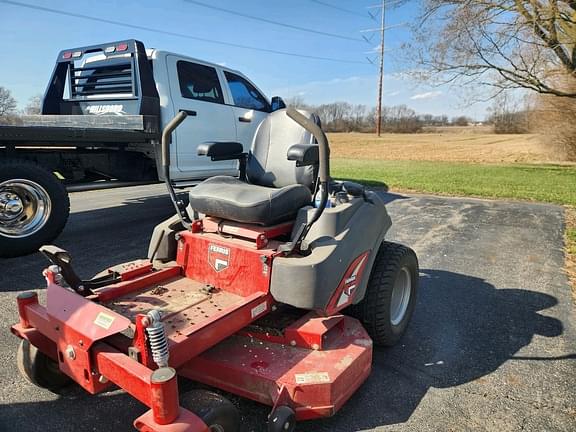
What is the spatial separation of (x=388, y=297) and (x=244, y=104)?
517cm

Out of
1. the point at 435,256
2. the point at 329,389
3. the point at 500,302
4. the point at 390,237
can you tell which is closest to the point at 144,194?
the point at 390,237

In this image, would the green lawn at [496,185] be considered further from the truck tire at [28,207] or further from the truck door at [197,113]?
the truck tire at [28,207]

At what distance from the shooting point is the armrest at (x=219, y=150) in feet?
11.0

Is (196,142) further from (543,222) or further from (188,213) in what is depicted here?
(543,222)

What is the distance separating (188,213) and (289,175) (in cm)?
82

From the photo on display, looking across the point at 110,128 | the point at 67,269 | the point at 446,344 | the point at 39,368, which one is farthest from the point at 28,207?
the point at 446,344

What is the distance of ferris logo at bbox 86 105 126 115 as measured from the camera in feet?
20.2

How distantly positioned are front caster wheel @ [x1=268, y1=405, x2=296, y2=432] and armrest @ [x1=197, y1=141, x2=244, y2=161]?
2011 millimetres

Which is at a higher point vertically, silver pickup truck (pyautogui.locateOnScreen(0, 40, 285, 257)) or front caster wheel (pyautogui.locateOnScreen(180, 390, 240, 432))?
silver pickup truck (pyautogui.locateOnScreen(0, 40, 285, 257))

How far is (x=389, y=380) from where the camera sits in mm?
2613

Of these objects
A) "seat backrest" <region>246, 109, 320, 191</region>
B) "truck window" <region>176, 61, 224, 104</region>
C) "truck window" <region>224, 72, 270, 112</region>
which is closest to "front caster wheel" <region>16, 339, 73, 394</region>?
"seat backrest" <region>246, 109, 320, 191</region>

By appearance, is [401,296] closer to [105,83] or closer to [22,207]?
[22,207]

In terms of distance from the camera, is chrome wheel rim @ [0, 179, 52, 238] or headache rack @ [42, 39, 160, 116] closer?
chrome wheel rim @ [0, 179, 52, 238]

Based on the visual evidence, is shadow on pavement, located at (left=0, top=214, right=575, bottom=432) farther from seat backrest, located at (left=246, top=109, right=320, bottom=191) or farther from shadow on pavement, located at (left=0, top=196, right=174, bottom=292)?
seat backrest, located at (left=246, top=109, right=320, bottom=191)
